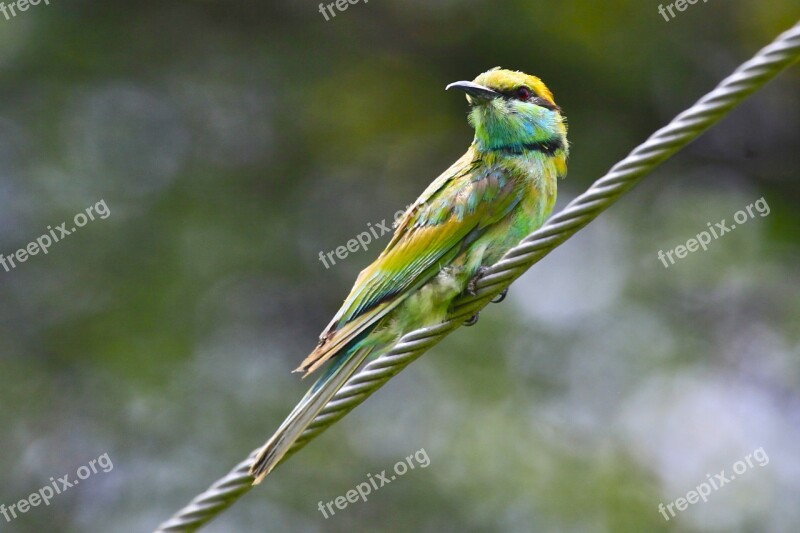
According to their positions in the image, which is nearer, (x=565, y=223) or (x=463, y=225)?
(x=565, y=223)

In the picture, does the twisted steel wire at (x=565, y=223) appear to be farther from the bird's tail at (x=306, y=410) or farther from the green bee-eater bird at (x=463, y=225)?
the green bee-eater bird at (x=463, y=225)

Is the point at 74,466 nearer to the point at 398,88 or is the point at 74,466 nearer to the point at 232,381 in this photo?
the point at 232,381

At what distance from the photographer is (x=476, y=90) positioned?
3840 millimetres

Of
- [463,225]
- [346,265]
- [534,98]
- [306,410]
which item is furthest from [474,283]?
[346,265]

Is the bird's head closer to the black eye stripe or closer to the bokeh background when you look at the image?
the black eye stripe

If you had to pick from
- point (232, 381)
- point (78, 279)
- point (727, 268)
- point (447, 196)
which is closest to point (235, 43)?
point (78, 279)

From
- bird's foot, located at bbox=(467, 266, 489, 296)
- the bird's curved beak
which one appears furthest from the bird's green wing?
the bird's curved beak

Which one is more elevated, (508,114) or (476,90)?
(476,90)

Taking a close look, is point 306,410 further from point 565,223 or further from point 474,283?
point 565,223

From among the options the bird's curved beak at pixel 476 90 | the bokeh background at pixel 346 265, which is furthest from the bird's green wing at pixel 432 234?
the bokeh background at pixel 346 265

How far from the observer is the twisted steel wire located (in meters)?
2.39

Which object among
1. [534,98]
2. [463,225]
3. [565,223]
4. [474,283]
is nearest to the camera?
[565,223]

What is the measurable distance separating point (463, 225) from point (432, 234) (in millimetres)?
115

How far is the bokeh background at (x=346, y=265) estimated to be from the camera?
6.11 meters
